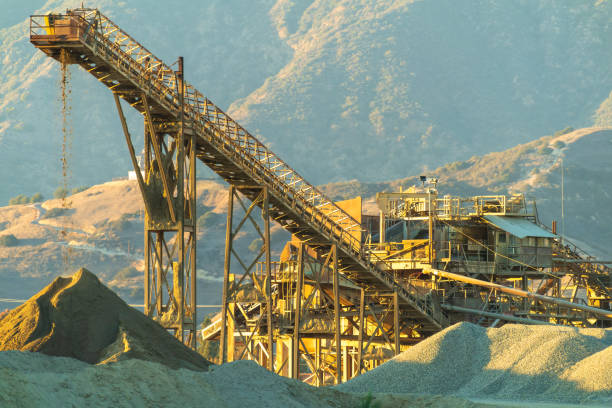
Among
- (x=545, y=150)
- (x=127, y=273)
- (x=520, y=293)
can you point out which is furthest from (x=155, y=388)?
(x=545, y=150)

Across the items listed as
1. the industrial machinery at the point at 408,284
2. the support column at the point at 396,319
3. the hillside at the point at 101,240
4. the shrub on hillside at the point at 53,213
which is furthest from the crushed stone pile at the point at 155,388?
the shrub on hillside at the point at 53,213

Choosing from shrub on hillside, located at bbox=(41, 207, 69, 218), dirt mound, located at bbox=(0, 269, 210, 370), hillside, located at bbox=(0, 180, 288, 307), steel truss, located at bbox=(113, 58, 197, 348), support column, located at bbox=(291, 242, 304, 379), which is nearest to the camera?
dirt mound, located at bbox=(0, 269, 210, 370)

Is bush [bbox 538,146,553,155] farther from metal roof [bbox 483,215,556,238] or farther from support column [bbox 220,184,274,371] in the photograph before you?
support column [bbox 220,184,274,371]

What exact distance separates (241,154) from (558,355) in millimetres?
17382

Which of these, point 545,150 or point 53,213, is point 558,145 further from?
point 53,213

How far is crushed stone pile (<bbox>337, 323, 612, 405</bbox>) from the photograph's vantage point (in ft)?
86.2

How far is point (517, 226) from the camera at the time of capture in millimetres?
52594

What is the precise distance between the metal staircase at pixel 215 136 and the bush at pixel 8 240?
122 meters

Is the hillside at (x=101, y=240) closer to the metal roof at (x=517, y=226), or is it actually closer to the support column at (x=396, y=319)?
the metal roof at (x=517, y=226)

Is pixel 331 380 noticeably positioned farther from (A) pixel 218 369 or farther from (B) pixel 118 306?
(A) pixel 218 369

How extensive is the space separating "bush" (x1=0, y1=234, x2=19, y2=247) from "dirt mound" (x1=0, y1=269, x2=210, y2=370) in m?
136

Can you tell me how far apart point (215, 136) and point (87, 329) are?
543 inches

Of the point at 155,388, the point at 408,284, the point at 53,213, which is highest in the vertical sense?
the point at 53,213

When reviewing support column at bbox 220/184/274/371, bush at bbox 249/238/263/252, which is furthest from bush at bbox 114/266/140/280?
support column at bbox 220/184/274/371
